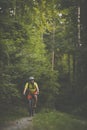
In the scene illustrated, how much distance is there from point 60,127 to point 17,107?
773cm

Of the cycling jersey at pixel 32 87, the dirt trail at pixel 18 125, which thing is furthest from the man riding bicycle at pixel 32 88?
the dirt trail at pixel 18 125

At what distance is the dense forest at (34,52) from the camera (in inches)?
647

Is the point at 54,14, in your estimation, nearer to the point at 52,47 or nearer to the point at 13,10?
the point at 13,10

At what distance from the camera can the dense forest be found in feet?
53.9

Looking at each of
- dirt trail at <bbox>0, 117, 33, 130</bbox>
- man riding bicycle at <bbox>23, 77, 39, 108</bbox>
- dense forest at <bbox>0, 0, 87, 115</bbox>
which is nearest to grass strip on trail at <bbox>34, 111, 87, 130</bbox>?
dirt trail at <bbox>0, 117, 33, 130</bbox>

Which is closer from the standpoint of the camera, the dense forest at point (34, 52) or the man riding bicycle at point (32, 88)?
the dense forest at point (34, 52)

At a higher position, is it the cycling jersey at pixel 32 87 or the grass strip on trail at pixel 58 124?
the cycling jersey at pixel 32 87

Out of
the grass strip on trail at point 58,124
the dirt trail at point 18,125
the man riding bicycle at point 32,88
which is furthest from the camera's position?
the man riding bicycle at point 32,88

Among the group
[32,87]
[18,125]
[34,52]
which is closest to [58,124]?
[18,125]

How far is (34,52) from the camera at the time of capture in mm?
23281

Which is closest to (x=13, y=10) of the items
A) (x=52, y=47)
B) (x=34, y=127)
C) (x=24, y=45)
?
(x=24, y=45)

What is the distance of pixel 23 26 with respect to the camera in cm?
1834

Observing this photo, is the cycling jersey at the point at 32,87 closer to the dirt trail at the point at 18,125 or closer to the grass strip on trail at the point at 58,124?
the grass strip on trail at the point at 58,124

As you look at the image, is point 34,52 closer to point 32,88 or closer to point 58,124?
point 32,88
